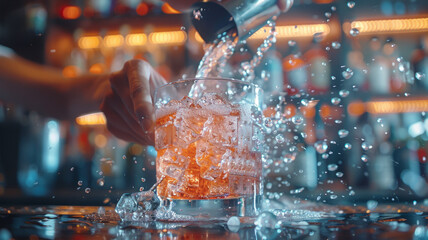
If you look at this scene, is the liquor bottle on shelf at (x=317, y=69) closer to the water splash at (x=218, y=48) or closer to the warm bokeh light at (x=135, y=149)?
the warm bokeh light at (x=135, y=149)

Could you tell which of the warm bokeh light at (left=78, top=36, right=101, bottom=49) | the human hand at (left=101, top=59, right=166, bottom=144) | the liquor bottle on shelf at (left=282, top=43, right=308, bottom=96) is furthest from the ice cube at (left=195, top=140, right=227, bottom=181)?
the warm bokeh light at (left=78, top=36, right=101, bottom=49)

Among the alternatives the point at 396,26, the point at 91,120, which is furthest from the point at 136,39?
the point at 396,26

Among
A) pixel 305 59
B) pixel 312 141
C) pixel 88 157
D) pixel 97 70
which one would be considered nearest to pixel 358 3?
pixel 305 59

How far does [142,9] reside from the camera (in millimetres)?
2984

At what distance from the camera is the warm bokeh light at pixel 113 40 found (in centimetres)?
300

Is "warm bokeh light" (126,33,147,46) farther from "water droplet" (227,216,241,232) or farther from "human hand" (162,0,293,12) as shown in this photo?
"water droplet" (227,216,241,232)

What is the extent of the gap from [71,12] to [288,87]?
178cm

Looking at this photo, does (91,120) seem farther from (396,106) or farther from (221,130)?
(221,130)

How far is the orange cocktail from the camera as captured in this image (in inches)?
27.7

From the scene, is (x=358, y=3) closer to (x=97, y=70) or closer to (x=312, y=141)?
(x=312, y=141)

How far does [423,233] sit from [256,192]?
0.31 meters

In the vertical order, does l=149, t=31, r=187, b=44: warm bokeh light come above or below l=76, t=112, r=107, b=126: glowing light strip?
above

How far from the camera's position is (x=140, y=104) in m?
0.90

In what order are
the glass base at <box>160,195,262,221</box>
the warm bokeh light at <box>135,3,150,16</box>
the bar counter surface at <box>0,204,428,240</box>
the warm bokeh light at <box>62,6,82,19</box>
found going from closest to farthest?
the bar counter surface at <box>0,204,428,240</box>, the glass base at <box>160,195,262,221</box>, the warm bokeh light at <box>135,3,150,16</box>, the warm bokeh light at <box>62,6,82,19</box>
